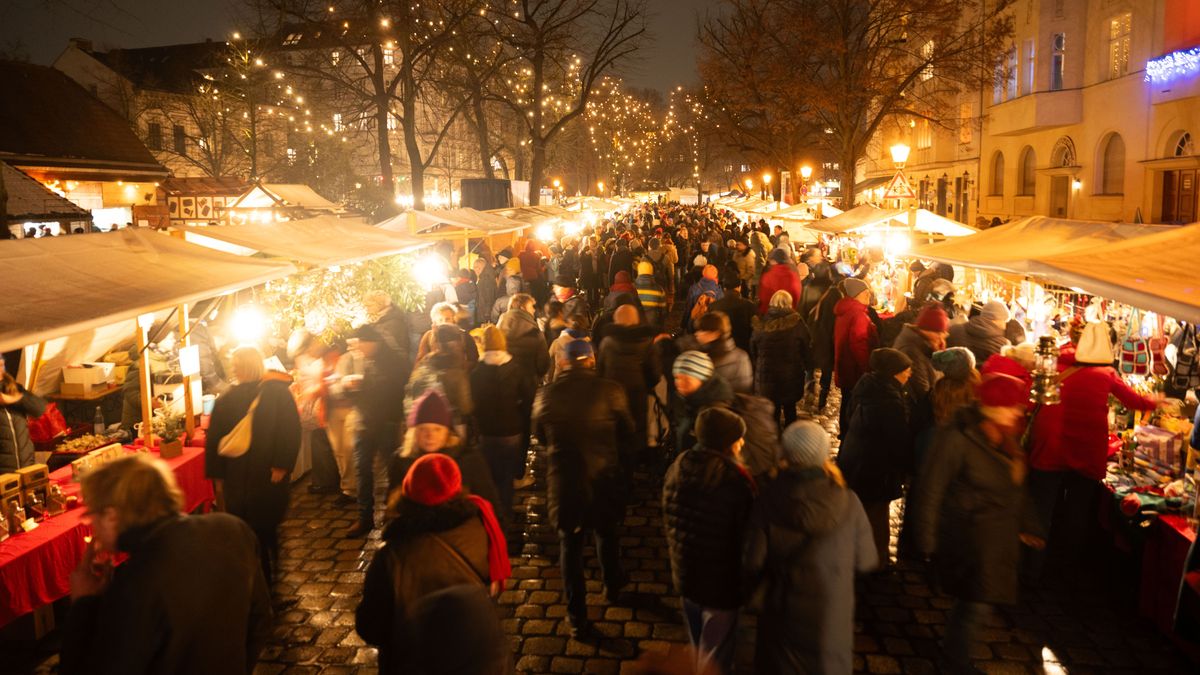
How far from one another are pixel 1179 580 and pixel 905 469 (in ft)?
5.57

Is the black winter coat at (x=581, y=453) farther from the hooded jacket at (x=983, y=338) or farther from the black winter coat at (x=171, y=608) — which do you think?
the hooded jacket at (x=983, y=338)

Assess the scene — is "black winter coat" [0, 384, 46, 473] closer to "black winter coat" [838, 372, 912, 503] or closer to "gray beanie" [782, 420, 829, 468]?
"gray beanie" [782, 420, 829, 468]

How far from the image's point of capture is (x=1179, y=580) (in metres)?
5.09

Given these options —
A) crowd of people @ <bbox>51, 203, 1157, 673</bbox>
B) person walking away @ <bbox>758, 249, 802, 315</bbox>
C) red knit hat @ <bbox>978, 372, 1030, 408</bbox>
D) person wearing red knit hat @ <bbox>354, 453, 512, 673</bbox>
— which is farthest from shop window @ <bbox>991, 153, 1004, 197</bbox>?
person wearing red knit hat @ <bbox>354, 453, 512, 673</bbox>

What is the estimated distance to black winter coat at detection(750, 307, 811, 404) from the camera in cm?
822

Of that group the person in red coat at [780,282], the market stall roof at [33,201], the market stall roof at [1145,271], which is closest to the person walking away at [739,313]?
the person in red coat at [780,282]

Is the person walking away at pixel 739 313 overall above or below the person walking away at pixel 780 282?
below

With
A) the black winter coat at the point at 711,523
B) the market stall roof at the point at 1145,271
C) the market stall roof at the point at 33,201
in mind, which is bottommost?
the black winter coat at the point at 711,523

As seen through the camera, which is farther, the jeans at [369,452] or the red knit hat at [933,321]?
the red knit hat at [933,321]

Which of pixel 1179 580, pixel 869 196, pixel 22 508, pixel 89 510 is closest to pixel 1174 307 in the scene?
pixel 1179 580

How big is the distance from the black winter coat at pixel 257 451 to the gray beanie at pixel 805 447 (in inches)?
136

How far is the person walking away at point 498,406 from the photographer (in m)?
6.61

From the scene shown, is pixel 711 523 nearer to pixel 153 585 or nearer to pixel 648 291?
pixel 153 585

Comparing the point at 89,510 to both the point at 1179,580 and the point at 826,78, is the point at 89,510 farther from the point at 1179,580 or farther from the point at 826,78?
the point at 826,78
